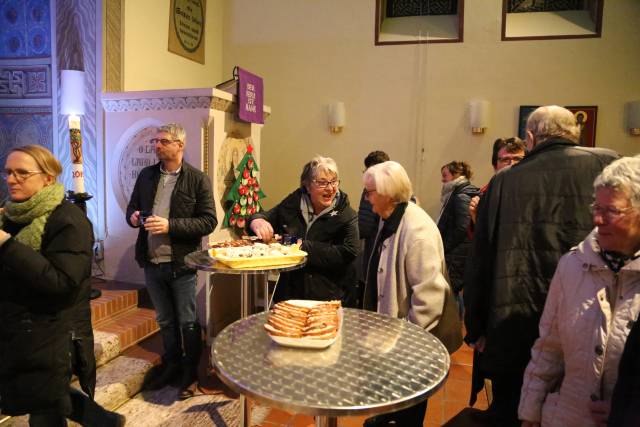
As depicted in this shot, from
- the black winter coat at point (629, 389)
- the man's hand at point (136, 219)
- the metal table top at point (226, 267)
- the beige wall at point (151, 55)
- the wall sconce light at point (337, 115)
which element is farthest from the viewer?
the wall sconce light at point (337, 115)

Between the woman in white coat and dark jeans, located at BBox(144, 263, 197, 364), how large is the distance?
1.41 metres

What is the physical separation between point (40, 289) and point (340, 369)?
1.19 m

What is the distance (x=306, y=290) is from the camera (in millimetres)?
2658

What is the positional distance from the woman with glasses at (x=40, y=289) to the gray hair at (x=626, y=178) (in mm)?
1841

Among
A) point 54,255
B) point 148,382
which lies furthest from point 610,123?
point 54,255

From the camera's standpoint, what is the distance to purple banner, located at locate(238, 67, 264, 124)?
4168 mm

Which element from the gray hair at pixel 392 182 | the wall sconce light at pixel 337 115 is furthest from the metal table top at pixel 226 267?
the wall sconce light at pixel 337 115

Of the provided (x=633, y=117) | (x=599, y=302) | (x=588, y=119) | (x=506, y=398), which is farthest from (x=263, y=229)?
(x=633, y=117)

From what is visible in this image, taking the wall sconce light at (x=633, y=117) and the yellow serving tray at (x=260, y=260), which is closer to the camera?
the yellow serving tray at (x=260, y=260)

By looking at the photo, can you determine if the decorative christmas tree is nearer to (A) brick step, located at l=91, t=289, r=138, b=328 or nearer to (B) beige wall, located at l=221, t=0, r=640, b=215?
(A) brick step, located at l=91, t=289, r=138, b=328

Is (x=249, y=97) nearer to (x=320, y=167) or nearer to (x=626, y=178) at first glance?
(x=320, y=167)

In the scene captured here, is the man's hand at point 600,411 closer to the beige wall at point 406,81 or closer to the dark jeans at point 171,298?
the dark jeans at point 171,298

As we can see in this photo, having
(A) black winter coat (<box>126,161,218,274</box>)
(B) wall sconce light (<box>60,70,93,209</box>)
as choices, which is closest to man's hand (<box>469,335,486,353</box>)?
(A) black winter coat (<box>126,161,218,274</box>)

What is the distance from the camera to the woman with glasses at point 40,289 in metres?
1.82
